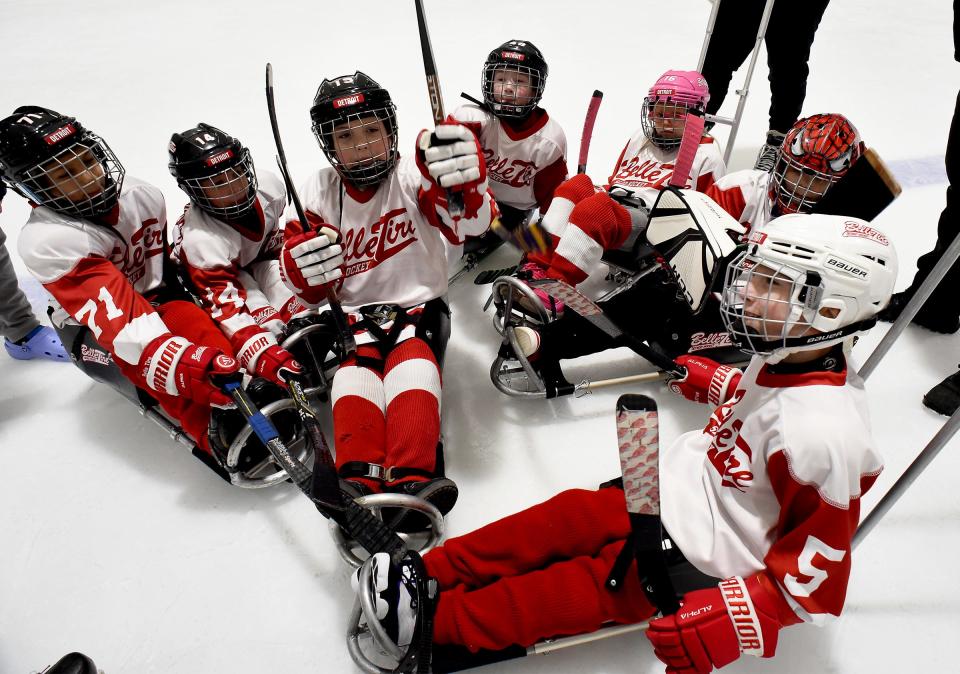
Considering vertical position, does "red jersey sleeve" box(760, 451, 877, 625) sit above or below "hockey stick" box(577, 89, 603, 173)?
below

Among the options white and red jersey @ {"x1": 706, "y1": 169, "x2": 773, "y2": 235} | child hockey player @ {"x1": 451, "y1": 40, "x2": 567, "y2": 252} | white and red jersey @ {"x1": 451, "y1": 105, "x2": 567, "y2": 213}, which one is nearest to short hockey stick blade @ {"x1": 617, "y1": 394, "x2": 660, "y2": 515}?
white and red jersey @ {"x1": 706, "y1": 169, "x2": 773, "y2": 235}

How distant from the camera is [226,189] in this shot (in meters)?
1.93

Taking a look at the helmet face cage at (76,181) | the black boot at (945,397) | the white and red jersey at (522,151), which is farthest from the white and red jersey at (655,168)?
the helmet face cage at (76,181)

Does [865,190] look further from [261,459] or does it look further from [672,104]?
[261,459]

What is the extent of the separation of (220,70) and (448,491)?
486 centimetres

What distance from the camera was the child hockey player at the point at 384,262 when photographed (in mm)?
1591

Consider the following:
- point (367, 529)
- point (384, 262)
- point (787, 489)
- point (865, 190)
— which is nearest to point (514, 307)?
point (384, 262)

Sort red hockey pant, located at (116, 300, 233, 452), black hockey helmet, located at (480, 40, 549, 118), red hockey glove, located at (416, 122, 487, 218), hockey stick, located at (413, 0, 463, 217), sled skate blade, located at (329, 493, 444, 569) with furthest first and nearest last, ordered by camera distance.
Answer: black hockey helmet, located at (480, 40, 549, 118), red hockey pant, located at (116, 300, 233, 452), red hockey glove, located at (416, 122, 487, 218), hockey stick, located at (413, 0, 463, 217), sled skate blade, located at (329, 493, 444, 569)

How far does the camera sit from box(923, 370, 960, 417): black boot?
6.41ft

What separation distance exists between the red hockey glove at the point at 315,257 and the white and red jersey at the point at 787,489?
1.14 meters

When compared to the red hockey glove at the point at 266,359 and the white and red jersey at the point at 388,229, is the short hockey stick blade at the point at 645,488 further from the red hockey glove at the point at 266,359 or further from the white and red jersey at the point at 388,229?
the red hockey glove at the point at 266,359

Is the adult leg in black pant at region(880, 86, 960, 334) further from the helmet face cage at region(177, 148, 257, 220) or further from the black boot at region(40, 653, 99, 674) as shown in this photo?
the black boot at region(40, 653, 99, 674)

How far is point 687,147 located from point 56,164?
1913mm

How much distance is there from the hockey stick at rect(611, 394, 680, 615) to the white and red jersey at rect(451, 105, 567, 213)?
5.30 ft
